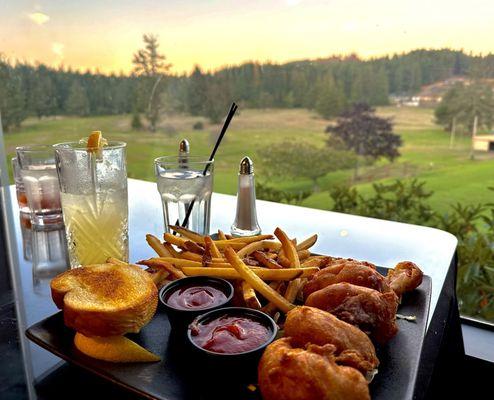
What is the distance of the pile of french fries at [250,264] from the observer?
1.31 metres

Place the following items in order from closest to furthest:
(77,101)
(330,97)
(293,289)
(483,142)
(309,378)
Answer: (309,378), (293,289), (483,142), (330,97), (77,101)

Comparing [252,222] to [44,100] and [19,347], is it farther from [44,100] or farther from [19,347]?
[44,100]

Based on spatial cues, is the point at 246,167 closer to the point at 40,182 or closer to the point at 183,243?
the point at 183,243

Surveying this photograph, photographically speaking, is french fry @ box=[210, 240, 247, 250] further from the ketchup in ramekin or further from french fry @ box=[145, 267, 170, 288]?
the ketchup in ramekin

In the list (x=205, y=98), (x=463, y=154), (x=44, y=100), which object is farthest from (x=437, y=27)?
(x=44, y=100)

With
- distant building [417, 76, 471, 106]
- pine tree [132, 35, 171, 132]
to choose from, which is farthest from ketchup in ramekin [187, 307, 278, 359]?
pine tree [132, 35, 171, 132]

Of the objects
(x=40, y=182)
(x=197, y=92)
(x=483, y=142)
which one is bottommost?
(x=483, y=142)

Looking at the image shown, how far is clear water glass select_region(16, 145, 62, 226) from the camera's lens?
193 centimetres

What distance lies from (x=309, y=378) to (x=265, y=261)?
24.4 inches

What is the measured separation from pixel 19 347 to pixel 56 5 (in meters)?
7.49

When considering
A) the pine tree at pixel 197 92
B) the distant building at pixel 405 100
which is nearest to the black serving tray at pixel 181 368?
the distant building at pixel 405 100

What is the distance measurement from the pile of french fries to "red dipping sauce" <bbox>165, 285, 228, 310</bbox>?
0.18ft

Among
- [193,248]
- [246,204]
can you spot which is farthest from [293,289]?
[246,204]

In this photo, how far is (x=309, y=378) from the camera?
879 mm
